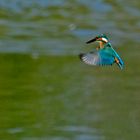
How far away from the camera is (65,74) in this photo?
28.8 ft

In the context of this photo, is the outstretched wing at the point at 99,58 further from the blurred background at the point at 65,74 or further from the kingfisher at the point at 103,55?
the blurred background at the point at 65,74

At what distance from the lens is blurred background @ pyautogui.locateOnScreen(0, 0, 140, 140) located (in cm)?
666

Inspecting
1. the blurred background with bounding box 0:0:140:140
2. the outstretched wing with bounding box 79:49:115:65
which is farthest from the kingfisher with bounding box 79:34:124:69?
the blurred background with bounding box 0:0:140:140

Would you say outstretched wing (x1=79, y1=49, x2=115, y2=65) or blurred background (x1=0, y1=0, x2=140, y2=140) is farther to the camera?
blurred background (x1=0, y1=0, x2=140, y2=140)

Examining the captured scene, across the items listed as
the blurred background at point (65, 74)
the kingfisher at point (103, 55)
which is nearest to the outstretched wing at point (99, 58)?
the kingfisher at point (103, 55)

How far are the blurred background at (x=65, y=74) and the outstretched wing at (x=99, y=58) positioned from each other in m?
3.68

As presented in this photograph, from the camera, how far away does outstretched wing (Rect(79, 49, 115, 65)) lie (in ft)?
8.17

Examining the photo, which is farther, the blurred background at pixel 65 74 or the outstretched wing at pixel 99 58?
the blurred background at pixel 65 74

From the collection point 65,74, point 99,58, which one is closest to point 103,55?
point 99,58

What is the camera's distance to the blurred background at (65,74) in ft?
21.8

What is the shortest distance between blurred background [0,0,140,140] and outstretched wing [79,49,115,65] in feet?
12.1

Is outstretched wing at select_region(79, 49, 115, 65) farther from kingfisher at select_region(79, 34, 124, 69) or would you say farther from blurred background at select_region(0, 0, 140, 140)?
blurred background at select_region(0, 0, 140, 140)

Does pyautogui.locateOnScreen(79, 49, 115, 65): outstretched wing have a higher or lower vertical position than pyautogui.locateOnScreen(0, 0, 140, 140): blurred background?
lower

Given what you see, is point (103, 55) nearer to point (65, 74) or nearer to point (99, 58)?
point (99, 58)
